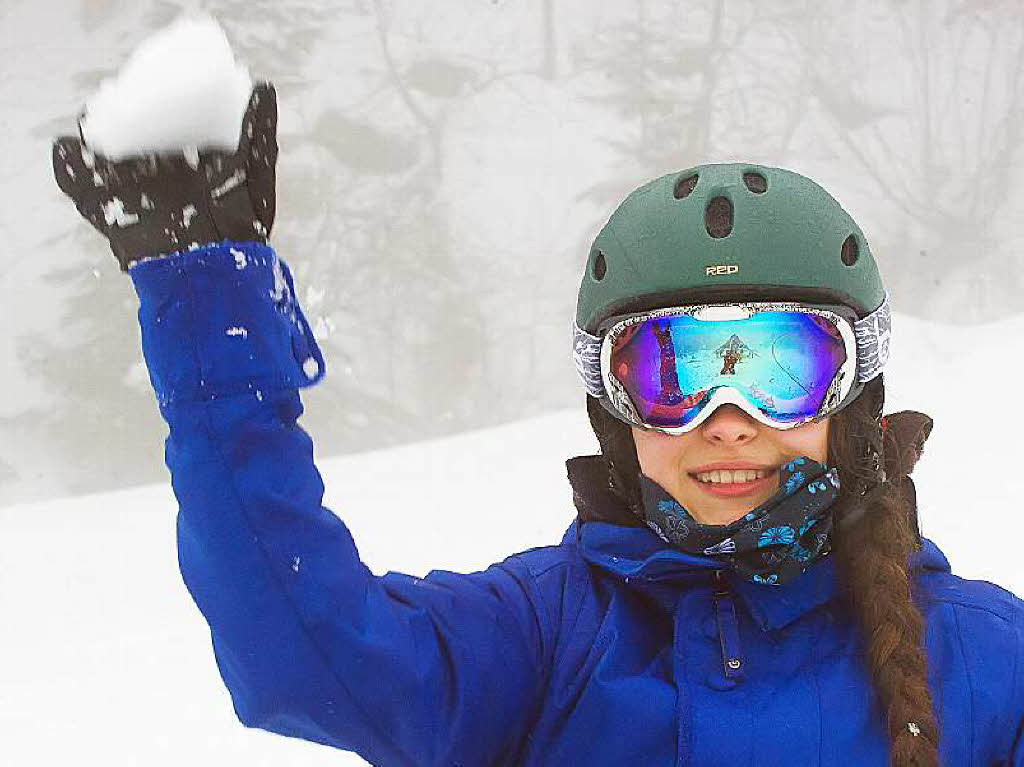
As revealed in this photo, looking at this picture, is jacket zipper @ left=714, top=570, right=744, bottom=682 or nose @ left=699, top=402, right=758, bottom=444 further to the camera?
nose @ left=699, top=402, right=758, bottom=444

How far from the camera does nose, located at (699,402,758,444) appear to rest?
1504mm

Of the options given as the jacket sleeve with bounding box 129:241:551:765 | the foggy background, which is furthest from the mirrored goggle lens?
the foggy background

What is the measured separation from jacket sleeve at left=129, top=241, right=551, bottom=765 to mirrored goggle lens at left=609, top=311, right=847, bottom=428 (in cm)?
61

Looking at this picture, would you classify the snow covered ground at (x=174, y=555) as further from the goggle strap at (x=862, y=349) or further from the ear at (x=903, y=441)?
the ear at (x=903, y=441)

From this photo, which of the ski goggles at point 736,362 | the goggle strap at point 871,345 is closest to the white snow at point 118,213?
the ski goggles at point 736,362

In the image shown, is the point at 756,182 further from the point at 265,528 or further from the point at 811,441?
the point at 265,528

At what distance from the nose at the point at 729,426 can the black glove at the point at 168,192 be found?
0.79m

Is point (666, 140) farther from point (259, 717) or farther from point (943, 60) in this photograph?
point (259, 717)

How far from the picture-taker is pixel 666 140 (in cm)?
1983

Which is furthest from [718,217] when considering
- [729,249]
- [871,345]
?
[871,345]

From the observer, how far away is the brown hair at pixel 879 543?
1243mm

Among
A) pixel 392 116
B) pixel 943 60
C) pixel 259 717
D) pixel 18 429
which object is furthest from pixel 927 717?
pixel 943 60

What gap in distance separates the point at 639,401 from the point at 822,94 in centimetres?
2162

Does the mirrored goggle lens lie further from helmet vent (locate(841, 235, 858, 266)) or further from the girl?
Answer: helmet vent (locate(841, 235, 858, 266))
